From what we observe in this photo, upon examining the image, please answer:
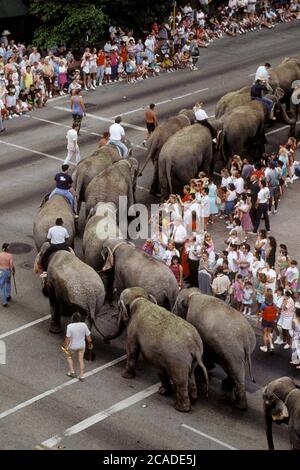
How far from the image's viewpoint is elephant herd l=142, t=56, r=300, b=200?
35.2m

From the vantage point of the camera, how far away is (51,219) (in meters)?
30.1

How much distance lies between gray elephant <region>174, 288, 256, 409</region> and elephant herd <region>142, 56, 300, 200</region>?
399 inches

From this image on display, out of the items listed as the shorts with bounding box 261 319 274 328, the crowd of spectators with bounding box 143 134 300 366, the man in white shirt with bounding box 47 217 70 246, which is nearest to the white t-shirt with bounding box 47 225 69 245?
the man in white shirt with bounding box 47 217 70 246

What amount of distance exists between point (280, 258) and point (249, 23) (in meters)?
30.3

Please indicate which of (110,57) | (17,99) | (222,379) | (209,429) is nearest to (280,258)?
(222,379)

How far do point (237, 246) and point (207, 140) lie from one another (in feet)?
24.5

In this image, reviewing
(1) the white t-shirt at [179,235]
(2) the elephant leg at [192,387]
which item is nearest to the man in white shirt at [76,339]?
(2) the elephant leg at [192,387]

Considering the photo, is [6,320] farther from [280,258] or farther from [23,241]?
[280,258]

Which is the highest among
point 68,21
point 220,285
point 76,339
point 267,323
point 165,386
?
point 68,21

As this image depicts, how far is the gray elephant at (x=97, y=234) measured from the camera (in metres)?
29.4

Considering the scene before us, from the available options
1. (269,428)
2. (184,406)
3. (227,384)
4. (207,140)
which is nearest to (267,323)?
(227,384)

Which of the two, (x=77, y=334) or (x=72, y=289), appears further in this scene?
(x=72, y=289)

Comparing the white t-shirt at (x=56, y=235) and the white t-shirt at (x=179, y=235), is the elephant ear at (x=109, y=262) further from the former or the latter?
the white t-shirt at (x=179, y=235)

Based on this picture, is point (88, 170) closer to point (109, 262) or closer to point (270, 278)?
point (109, 262)
